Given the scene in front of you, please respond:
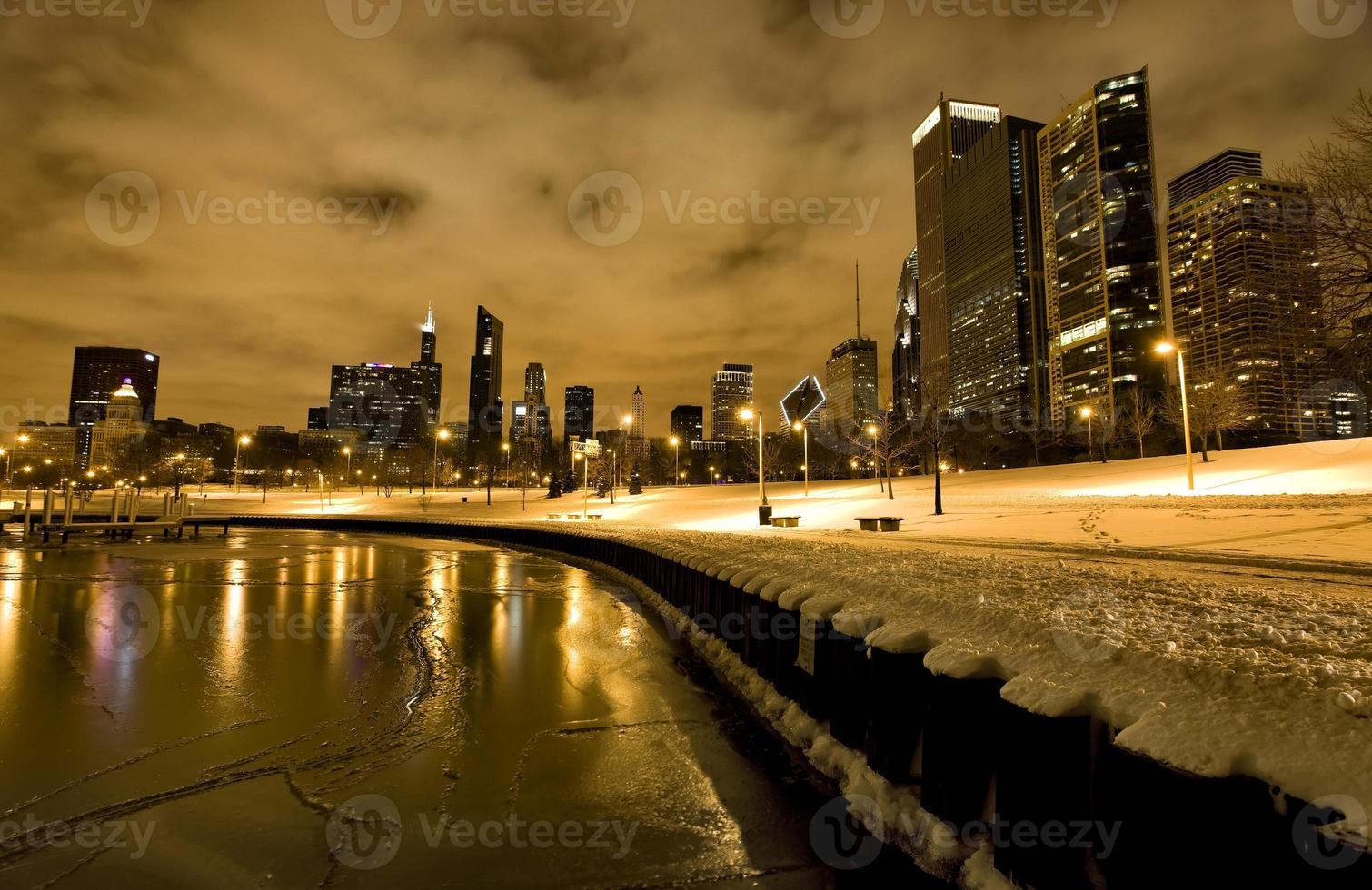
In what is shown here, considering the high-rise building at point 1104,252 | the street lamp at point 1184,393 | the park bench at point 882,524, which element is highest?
the high-rise building at point 1104,252

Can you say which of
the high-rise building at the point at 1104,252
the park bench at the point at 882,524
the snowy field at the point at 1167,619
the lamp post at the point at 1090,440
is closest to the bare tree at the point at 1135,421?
the lamp post at the point at 1090,440

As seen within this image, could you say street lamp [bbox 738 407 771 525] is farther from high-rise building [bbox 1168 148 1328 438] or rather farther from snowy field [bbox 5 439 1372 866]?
high-rise building [bbox 1168 148 1328 438]

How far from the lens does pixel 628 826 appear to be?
14.5 feet

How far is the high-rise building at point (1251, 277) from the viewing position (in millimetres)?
17234

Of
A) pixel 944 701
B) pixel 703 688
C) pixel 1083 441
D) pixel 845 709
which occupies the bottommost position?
pixel 703 688

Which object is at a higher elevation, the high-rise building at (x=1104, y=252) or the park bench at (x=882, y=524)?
the high-rise building at (x=1104, y=252)

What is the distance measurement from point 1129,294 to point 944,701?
18807cm

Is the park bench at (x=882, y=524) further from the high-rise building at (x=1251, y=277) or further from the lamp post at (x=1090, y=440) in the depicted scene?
the lamp post at (x=1090, y=440)

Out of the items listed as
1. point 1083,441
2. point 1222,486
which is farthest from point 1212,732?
point 1083,441

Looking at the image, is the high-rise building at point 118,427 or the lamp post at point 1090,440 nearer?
the lamp post at point 1090,440

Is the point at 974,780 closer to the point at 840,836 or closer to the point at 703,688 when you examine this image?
the point at 840,836

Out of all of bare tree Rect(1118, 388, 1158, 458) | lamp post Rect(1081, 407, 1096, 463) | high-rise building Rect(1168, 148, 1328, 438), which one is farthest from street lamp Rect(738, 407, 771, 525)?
bare tree Rect(1118, 388, 1158, 458)

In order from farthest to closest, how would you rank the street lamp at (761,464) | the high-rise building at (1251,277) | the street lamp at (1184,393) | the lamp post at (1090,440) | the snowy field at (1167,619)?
1. the lamp post at (1090,440)
2. the street lamp at (761,464)
3. the street lamp at (1184,393)
4. the high-rise building at (1251,277)
5. the snowy field at (1167,619)

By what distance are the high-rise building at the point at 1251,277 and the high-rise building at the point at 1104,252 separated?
118608 mm
